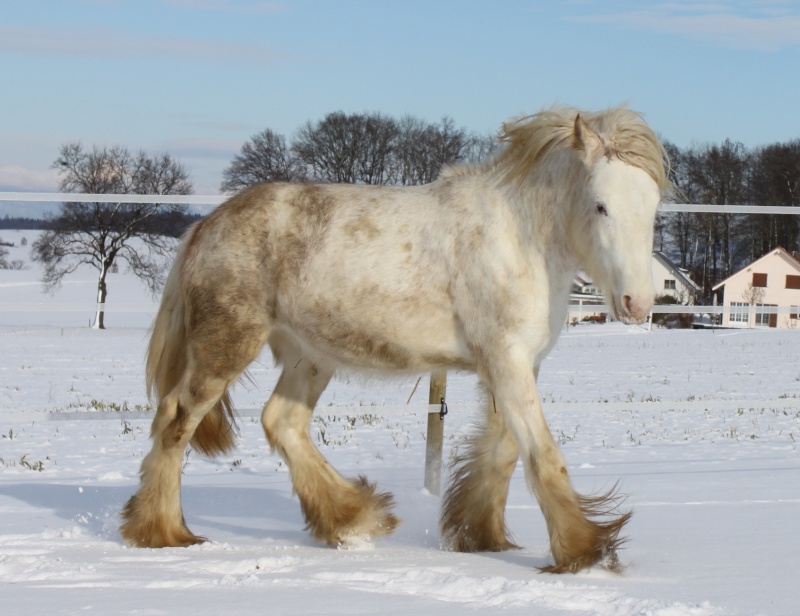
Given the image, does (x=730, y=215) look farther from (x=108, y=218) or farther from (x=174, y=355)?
(x=174, y=355)

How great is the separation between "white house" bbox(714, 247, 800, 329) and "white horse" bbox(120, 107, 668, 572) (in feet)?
117

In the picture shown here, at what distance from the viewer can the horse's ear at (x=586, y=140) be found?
4000 millimetres

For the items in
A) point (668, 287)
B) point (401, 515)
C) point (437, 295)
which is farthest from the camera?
point (668, 287)


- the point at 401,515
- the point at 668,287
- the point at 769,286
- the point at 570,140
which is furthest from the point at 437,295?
the point at 668,287

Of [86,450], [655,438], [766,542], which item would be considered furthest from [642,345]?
[766,542]

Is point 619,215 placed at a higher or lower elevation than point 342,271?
higher

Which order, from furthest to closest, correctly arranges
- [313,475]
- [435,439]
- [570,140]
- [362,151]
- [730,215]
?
[730,215]
[362,151]
[435,439]
[313,475]
[570,140]

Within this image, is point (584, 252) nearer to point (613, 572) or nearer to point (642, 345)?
point (613, 572)

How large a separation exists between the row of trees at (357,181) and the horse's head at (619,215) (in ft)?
39.4

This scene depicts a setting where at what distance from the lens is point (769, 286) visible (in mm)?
42281

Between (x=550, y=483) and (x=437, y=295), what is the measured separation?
0.90 metres

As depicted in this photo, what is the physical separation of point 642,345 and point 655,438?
15.4m

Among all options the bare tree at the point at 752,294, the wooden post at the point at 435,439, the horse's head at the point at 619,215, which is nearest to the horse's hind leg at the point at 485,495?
the horse's head at the point at 619,215

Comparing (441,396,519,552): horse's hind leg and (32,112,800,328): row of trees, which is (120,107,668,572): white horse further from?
(32,112,800,328): row of trees
